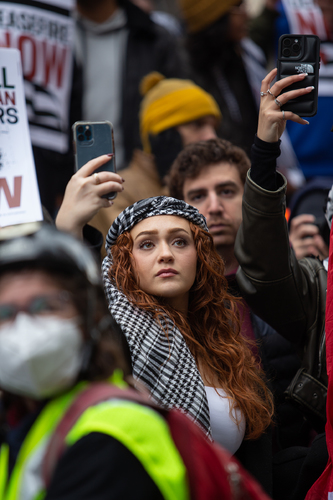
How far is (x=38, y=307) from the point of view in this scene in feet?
4.15

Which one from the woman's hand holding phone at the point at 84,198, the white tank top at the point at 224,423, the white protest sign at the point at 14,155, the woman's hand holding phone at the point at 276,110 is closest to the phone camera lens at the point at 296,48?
the woman's hand holding phone at the point at 276,110

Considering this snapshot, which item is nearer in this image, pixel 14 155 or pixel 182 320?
pixel 182 320

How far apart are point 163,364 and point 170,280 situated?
1.11 ft

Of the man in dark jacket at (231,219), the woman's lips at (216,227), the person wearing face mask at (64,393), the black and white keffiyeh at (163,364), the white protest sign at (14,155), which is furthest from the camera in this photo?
the woman's lips at (216,227)

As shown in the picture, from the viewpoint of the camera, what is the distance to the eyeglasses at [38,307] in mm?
1256

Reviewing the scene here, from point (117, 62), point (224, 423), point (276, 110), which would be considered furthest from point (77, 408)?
point (117, 62)

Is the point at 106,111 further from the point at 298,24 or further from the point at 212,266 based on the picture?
the point at 212,266

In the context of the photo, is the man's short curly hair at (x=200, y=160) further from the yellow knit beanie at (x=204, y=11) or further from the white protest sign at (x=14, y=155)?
the yellow knit beanie at (x=204, y=11)

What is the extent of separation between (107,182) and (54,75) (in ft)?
5.22

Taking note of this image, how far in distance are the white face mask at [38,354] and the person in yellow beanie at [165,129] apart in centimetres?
278

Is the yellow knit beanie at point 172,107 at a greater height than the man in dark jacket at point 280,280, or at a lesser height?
greater

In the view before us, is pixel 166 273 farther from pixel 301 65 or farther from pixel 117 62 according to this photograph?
pixel 117 62

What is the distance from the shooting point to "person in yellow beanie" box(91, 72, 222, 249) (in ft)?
13.4

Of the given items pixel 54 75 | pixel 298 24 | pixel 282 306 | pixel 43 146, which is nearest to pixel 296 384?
pixel 282 306
